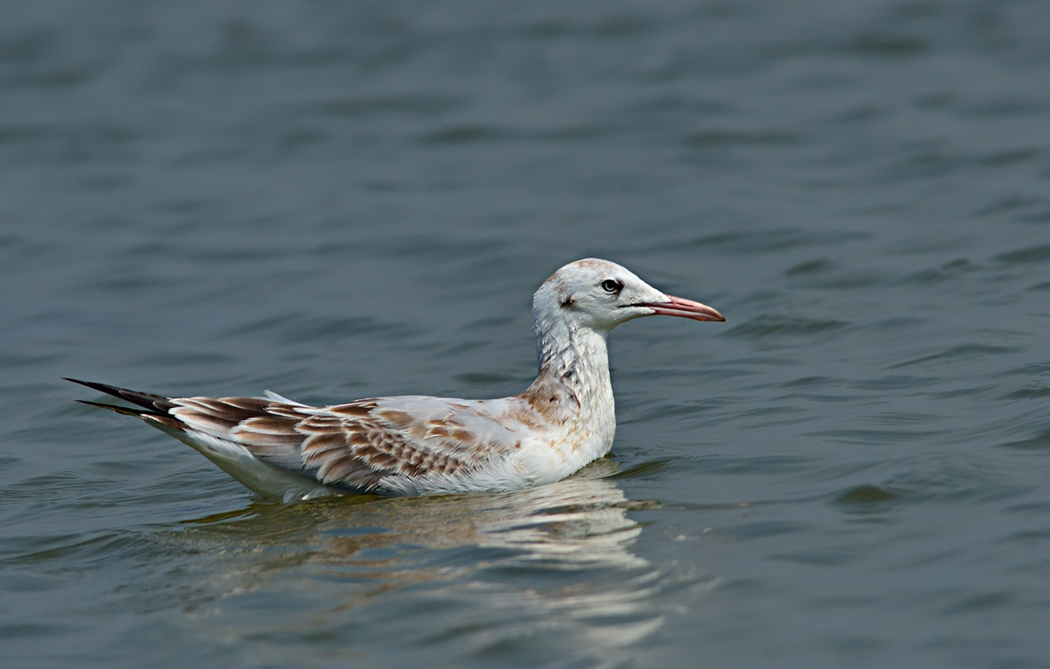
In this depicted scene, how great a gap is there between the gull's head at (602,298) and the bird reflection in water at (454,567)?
104 cm

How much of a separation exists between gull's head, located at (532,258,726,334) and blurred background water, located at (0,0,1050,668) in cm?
90

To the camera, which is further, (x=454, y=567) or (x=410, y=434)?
(x=410, y=434)

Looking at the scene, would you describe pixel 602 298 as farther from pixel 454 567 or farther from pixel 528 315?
pixel 528 315

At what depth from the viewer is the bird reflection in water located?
668 centimetres

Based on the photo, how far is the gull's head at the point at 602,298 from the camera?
30.3 feet

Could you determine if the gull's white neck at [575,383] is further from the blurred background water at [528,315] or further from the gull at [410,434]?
the blurred background water at [528,315]

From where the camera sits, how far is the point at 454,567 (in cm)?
737

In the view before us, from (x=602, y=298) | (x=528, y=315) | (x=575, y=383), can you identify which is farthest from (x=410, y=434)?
(x=528, y=315)

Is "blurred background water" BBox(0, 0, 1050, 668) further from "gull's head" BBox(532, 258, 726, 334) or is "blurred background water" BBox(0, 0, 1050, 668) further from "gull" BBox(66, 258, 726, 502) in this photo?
"gull's head" BBox(532, 258, 726, 334)

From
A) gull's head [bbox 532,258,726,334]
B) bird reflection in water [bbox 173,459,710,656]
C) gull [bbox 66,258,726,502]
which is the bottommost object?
bird reflection in water [bbox 173,459,710,656]

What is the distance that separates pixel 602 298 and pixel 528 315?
3.50 meters

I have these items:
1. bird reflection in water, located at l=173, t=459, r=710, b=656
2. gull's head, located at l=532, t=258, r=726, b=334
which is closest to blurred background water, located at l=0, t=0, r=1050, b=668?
bird reflection in water, located at l=173, t=459, r=710, b=656

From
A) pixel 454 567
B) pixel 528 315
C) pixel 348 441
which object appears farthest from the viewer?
pixel 528 315

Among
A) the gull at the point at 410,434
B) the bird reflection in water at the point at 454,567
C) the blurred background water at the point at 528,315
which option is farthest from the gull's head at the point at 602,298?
the bird reflection in water at the point at 454,567
